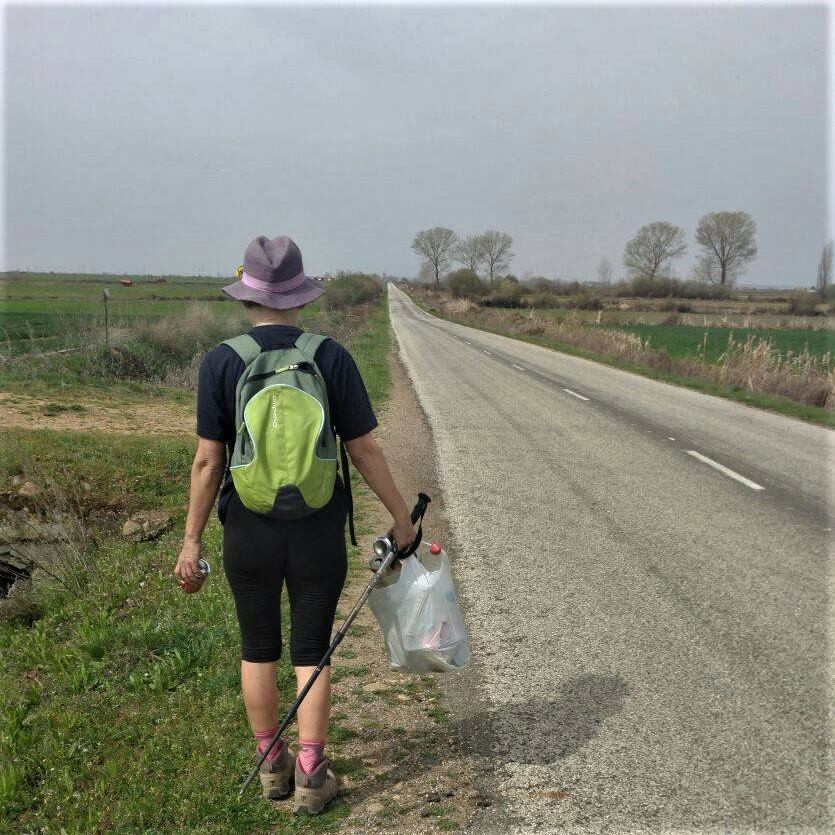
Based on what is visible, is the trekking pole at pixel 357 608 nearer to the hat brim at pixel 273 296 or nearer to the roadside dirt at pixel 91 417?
the hat brim at pixel 273 296

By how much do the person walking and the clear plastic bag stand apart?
258 millimetres

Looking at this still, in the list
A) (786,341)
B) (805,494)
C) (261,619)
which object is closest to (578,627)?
(261,619)

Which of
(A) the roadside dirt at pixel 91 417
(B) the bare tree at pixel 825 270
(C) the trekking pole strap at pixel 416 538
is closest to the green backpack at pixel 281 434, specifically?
(C) the trekking pole strap at pixel 416 538

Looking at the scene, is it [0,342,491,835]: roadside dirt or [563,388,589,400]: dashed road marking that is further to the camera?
[563,388,589,400]: dashed road marking

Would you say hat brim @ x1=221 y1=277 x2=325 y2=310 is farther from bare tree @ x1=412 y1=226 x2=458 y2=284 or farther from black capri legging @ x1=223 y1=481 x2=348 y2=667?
bare tree @ x1=412 y1=226 x2=458 y2=284

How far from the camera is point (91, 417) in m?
12.9

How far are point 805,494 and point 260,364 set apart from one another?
6875 mm

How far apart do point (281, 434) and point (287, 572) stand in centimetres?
54

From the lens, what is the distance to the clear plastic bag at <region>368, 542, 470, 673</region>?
3.10 m

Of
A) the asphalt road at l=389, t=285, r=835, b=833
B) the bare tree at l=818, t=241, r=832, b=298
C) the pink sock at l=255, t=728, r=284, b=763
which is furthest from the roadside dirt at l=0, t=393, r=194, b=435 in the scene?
the bare tree at l=818, t=241, r=832, b=298

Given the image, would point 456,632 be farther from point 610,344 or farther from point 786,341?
point 786,341

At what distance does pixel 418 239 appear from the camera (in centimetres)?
15300

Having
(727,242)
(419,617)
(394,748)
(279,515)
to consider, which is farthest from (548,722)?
(727,242)

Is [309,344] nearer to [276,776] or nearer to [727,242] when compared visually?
[276,776]
